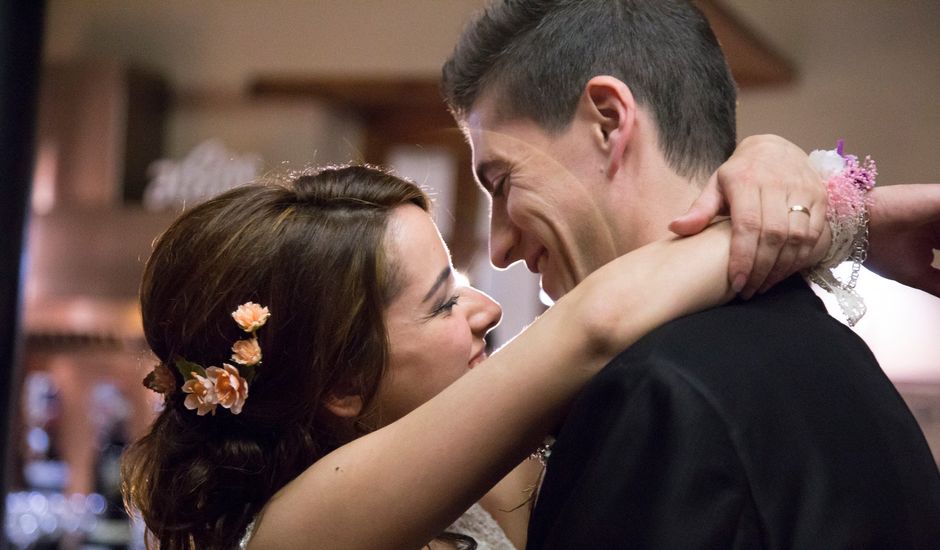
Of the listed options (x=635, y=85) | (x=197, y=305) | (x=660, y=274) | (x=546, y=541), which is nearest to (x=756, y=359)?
(x=660, y=274)

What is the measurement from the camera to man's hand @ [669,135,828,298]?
114 centimetres

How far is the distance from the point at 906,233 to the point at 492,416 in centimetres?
62

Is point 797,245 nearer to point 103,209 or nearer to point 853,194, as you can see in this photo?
point 853,194

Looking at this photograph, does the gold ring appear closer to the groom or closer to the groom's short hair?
the groom

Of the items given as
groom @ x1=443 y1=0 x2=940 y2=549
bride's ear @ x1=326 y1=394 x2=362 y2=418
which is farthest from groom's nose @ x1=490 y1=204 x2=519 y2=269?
bride's ear @ x1=326 y1=394 x2=362 y2=418

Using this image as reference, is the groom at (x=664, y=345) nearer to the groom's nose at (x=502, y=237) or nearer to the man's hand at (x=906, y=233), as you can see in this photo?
the groom's nose at (x=502, y=237)

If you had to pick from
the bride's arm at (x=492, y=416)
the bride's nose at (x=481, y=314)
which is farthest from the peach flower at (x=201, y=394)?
the bride's nose at (x=481, y=314)

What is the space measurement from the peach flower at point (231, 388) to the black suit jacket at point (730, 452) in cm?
61

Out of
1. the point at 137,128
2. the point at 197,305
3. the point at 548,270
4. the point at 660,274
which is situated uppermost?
the point at 660,274

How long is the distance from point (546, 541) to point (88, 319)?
4.70 m

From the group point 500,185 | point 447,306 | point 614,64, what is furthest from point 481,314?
point 614,64

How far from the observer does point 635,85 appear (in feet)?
4.85

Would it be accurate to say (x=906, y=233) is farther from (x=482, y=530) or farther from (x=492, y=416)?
(x=482, y=530)

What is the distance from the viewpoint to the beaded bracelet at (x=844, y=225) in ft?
4.23
